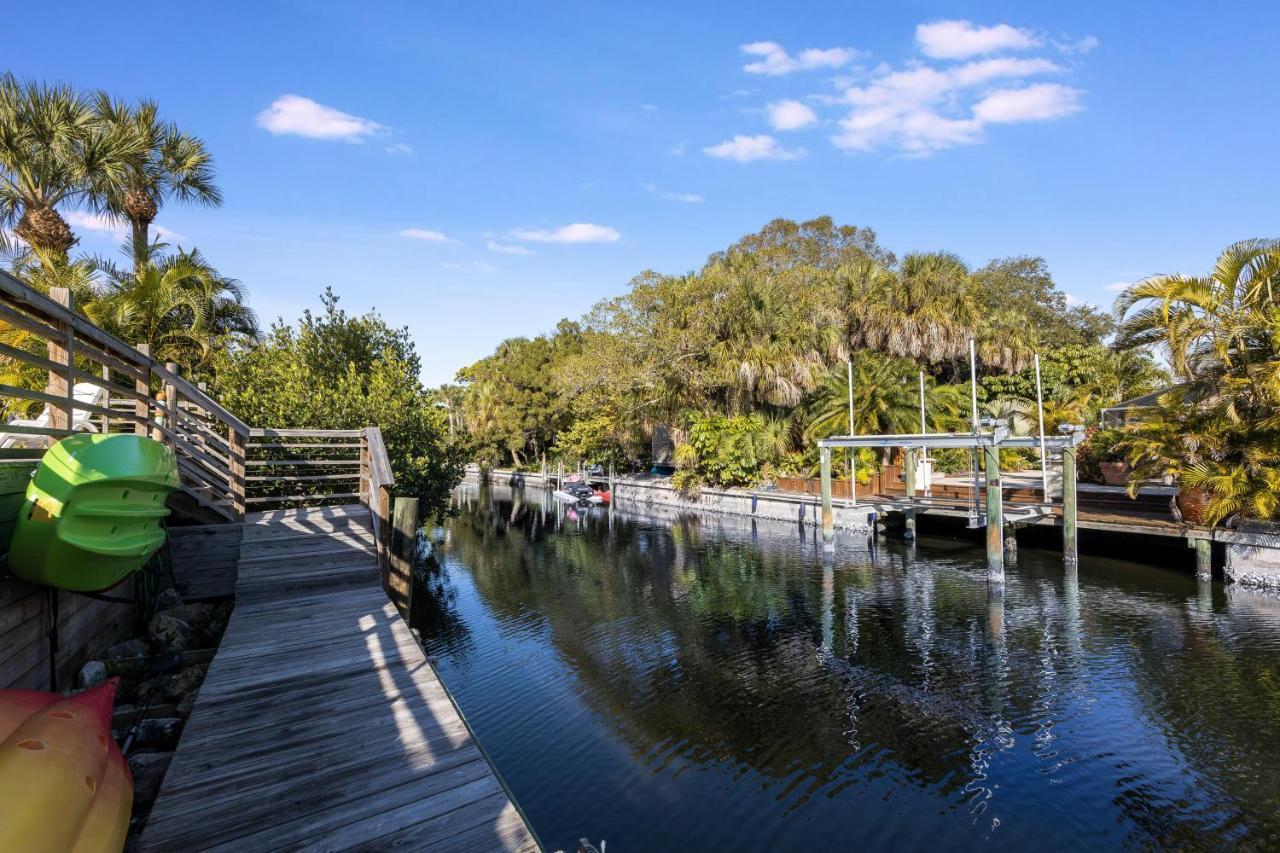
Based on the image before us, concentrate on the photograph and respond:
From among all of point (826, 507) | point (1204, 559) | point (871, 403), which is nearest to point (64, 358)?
point (826, 507)

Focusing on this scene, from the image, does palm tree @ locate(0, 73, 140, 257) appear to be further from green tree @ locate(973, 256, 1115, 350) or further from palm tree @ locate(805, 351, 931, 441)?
green tree @ locate(973, 256, 1115, 350)

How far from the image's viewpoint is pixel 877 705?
977 centimetres

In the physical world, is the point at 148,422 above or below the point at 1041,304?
below

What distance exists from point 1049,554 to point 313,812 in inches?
846

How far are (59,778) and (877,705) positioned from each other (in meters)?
9.57

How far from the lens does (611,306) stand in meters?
35.2

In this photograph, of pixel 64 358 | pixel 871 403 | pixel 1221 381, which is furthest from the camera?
pixel 871 403

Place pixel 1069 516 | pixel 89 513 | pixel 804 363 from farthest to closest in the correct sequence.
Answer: pixel 804 363 → pixel 1069 516 → pixel 89 513

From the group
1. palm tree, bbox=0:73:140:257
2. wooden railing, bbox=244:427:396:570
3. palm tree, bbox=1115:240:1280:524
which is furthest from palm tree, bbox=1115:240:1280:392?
palm tree, bbox=0:73:140:257

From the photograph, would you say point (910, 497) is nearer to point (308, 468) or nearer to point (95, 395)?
point (308, 468)

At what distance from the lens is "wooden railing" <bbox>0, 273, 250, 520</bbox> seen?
187 inches

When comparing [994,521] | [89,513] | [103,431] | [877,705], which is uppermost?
[103,431]

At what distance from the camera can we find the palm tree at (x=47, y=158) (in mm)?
14805

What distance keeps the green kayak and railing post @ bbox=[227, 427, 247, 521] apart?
3.99m
